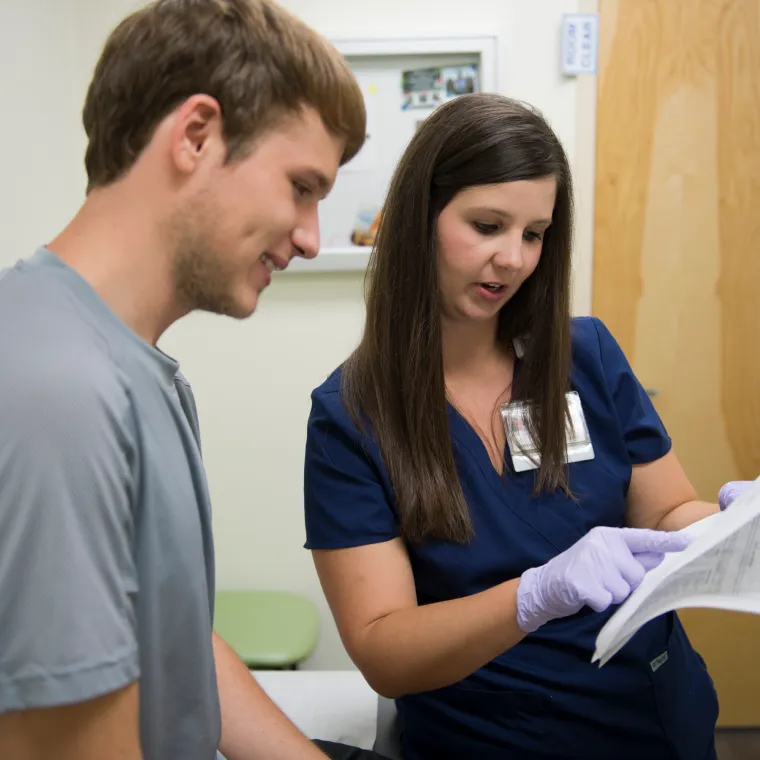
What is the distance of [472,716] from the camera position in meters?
1.08

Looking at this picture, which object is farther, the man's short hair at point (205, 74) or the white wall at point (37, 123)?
the white wall at point (37, 123)

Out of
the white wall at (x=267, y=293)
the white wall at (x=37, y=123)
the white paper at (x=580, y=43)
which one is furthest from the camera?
the white paper at (x=580, y=43)

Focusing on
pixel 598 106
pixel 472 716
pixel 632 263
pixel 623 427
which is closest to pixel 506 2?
pixel 598 106

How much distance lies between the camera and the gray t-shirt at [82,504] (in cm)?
49

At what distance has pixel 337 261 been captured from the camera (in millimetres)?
2156

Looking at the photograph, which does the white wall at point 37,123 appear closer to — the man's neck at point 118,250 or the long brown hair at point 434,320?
the long brown hair at point 434,320

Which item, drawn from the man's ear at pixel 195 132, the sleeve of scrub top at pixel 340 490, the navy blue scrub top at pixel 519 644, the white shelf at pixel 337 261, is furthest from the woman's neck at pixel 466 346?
the white shelf at pixel 337 261

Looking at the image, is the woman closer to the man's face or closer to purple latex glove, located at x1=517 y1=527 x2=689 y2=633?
purple latex glove, located at x1=517 y1=527 x2=689 y2=633

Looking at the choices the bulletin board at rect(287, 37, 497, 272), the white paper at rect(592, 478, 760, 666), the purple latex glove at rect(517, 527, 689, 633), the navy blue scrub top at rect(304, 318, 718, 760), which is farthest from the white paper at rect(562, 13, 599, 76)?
the white paper at rect(592, 478, 760, 666)

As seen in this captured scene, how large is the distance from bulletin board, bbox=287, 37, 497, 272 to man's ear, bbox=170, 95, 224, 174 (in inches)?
60.5

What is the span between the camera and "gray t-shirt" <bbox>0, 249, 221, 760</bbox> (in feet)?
1.60

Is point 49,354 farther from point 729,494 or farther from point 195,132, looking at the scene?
point 729,494

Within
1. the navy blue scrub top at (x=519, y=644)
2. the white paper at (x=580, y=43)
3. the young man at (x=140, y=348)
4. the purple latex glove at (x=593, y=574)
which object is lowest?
the navy blue scrub top at (x=519, y=644)

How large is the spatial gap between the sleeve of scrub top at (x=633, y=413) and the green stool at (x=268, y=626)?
118 centimetres
